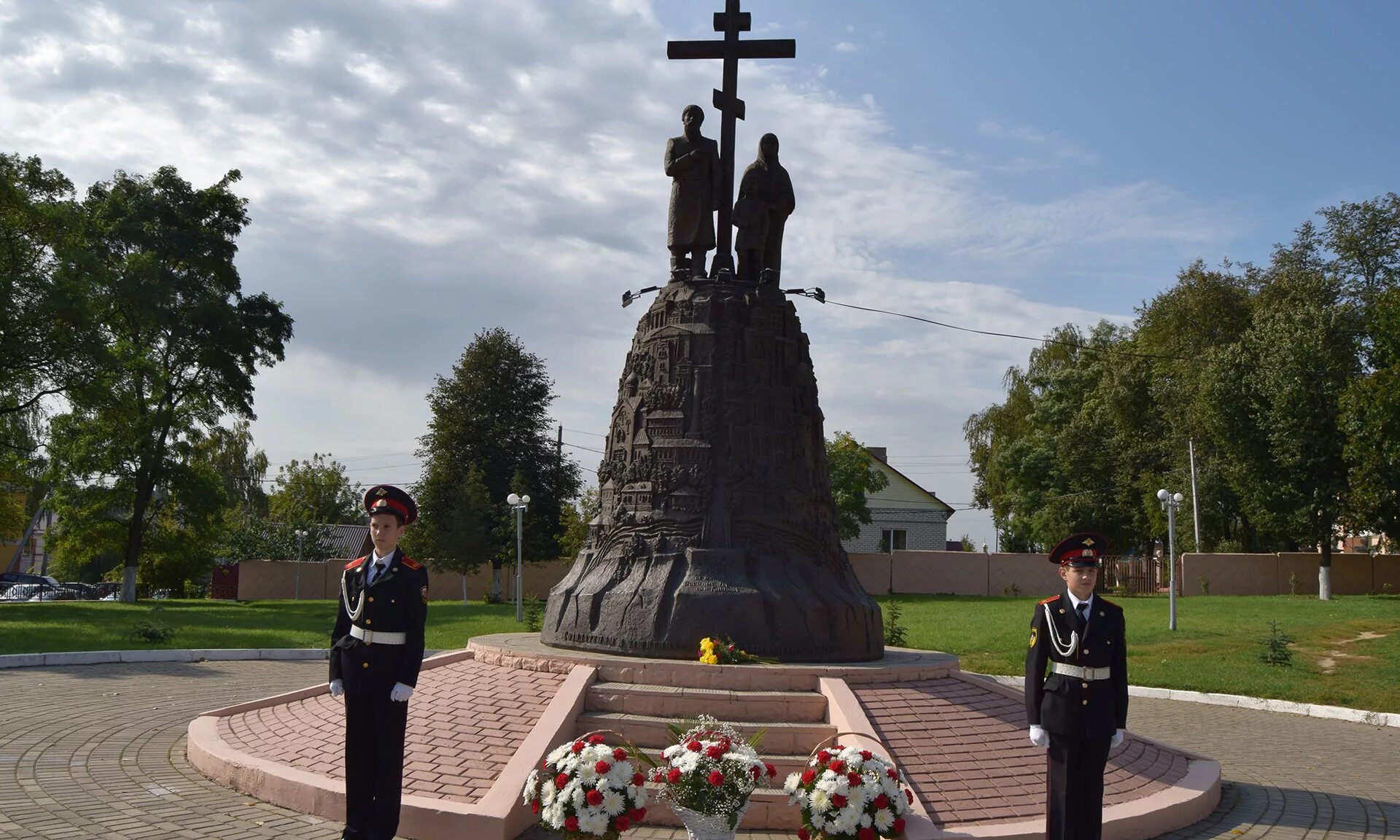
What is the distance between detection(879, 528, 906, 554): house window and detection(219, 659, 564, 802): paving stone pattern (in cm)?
4647

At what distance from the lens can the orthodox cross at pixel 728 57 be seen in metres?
11.0

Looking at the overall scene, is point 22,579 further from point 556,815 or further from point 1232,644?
point 556,815

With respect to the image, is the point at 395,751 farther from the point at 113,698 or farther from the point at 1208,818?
the point at 113,698

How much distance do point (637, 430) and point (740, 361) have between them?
1232 millimetres

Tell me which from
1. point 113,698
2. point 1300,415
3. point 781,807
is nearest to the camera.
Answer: point 781,807

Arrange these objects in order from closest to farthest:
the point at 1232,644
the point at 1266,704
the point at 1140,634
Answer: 1. the point at 1266,704
2. the point at 1232,644
3. the point at 1140,634

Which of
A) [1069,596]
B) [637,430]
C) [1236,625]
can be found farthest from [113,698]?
[1236,625]

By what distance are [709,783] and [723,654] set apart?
3.32 metres

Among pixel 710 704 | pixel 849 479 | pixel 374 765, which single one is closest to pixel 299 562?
pixel 849 479

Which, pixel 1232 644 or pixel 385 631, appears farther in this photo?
pixel 1232 644

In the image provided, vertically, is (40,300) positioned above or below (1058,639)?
above

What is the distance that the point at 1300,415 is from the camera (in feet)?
104

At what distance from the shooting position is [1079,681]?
5832 millimetres

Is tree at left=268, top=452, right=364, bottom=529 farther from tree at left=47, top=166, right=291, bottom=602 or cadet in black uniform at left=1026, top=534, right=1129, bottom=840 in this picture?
cadet in black uniform at left=1026, top=534, right=1129, bottom=840
